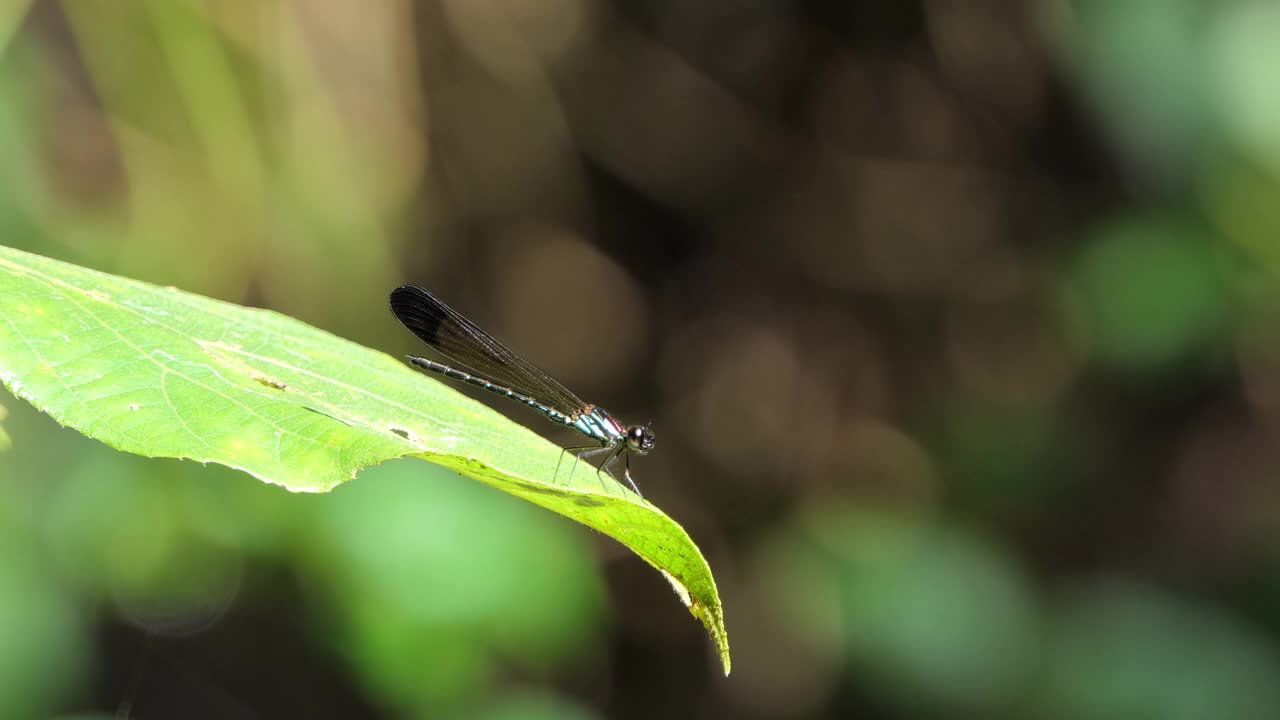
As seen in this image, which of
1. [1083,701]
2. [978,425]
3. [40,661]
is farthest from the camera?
[978,425]

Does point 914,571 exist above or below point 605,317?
below

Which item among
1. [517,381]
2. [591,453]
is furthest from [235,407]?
[517,381]

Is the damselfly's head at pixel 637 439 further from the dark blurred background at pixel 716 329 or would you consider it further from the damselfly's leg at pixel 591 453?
the dark blurred background at pixel 716 329

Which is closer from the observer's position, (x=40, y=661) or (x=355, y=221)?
(x=40, y=661)

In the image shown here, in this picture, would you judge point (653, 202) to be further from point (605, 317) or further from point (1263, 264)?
point (1263, 264)

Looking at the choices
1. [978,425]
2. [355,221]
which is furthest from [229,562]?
[978,425]

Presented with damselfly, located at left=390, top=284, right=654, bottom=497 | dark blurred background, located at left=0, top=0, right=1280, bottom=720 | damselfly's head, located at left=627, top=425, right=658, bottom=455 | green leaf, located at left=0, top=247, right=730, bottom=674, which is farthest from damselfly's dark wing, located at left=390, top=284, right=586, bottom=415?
green leaf, located at left=0, top=247, right=730, bottom=674
